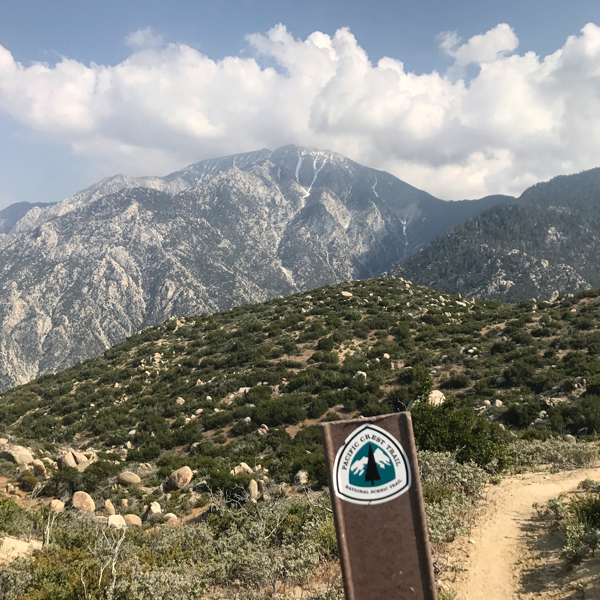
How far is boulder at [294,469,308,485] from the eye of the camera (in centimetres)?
1290

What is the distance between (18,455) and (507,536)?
1791cm

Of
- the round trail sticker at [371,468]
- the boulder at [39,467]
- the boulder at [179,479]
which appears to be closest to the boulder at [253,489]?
the boulder at [179,479]

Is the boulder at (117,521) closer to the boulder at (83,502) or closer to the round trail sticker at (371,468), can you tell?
the boulder at (83,502)

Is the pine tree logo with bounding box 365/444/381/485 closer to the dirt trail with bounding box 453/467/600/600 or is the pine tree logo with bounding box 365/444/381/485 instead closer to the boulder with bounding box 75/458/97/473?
the dirt trail with bounding box 453/467/600/600

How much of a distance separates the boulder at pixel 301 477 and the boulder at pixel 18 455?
36.3ft

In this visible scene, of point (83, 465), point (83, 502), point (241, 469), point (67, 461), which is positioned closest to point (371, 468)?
point (241, 469)

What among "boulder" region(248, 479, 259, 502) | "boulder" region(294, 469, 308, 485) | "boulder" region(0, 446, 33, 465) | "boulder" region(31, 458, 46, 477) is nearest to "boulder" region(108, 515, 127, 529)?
"boulder" region(248, 479, 259, 502)

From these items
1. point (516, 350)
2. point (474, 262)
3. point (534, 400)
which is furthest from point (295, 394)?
point (474, 262)

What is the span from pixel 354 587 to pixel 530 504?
7551 millimetres

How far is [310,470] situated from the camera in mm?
13391

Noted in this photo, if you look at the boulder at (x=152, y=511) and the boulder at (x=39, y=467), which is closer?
the boulder at (x=152, y=511)

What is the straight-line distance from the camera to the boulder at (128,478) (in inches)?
562

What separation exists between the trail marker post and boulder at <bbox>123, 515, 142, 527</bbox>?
34.0 ft

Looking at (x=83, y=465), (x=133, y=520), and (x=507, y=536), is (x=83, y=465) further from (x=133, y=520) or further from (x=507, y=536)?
(x=507, y=536)
